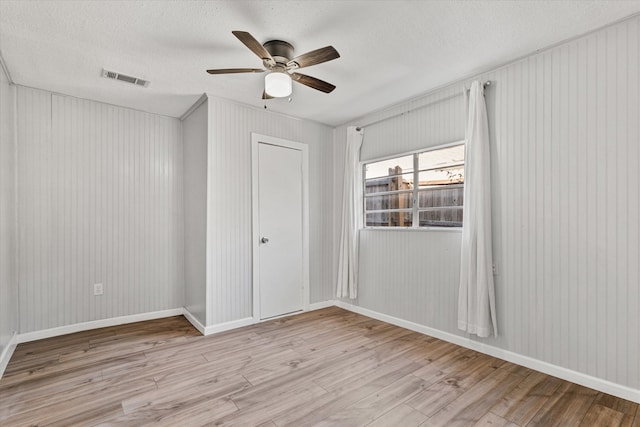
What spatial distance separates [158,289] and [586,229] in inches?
179

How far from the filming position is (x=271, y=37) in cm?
232

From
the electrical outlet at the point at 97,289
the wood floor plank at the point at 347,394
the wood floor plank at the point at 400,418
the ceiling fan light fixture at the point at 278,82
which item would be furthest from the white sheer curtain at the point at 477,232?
the electrical outlet at the point at 97,289

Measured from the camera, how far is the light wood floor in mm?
1943

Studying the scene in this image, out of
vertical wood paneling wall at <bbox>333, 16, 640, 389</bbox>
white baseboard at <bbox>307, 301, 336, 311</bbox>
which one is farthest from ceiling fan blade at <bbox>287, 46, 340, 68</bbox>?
white baseboard at <bbox>307, 301, 336, 311</bbox>

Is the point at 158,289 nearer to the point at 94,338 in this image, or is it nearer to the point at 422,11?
the point at 94,338

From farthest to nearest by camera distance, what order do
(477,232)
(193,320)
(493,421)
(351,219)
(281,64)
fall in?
1. (351,219)
2. (193,320)
3. (477,232)
4. (281,64)
5. (493,421)

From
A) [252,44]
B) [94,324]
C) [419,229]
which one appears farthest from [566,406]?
[94,324]

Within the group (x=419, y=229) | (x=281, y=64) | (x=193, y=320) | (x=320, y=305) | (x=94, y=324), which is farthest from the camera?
(x=320, y=305)

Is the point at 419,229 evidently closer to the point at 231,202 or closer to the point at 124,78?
the point at 231,202

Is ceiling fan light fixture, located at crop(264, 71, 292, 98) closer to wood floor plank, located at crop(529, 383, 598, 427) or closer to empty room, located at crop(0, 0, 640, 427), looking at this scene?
empty room, located at crop(0, 0, 640, 427)

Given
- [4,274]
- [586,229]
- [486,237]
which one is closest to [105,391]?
[4,274]

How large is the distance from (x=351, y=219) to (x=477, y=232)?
169 centimetres

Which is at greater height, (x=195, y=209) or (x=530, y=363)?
(x=195, y=209)

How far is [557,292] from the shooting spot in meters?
2.44
